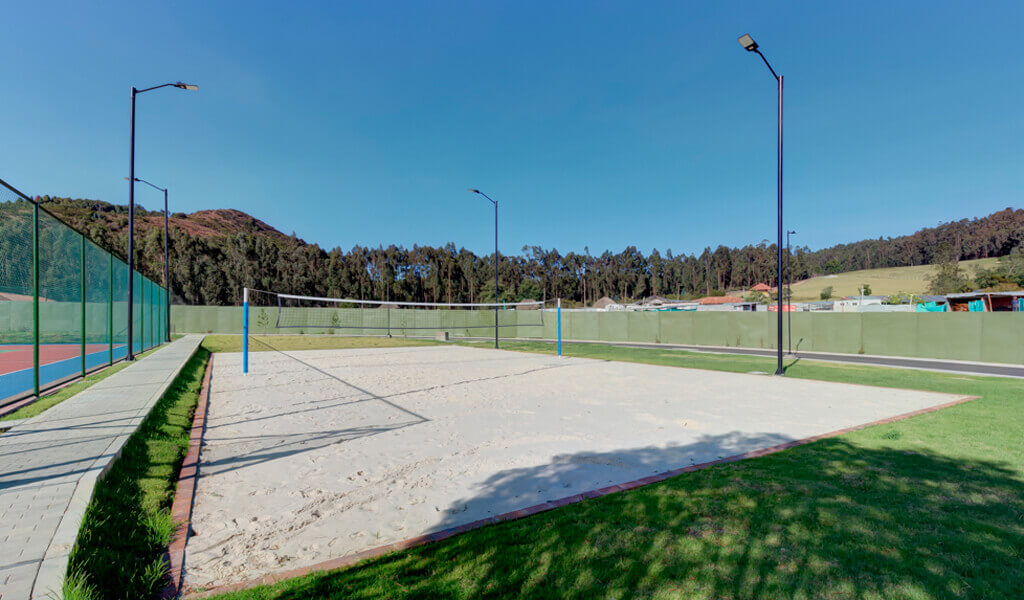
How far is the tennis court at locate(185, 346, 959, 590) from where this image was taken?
350cm

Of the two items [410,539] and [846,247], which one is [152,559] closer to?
[410,539]

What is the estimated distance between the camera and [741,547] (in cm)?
295

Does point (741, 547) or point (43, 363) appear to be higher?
point (43, 363)

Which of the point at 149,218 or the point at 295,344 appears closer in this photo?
the point at 295,344

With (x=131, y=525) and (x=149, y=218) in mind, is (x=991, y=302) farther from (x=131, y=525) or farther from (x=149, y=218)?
(x=149, y=218)

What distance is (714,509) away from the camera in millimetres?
3527

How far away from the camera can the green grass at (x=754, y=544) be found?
100 inches

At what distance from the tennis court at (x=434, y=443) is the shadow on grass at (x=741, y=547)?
43 cm

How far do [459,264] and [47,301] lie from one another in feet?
260

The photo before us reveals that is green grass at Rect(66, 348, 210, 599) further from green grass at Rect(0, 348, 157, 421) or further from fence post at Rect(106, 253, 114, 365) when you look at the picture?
fence post at Rect(106, 253, 114, 365)

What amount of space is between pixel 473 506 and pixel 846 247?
184411mm

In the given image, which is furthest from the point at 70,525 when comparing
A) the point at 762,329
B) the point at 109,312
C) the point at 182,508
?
the point at 762,329

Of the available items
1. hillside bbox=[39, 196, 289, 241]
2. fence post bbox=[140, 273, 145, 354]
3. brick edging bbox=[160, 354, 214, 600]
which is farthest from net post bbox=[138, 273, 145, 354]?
hillside bbox=[39, 196, 289, 241]

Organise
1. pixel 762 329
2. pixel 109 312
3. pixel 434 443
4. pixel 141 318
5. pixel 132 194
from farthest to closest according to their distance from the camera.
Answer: pixel 762 329 < pixel 141 318 < pixel 132 194 < pixel 109 312 < pixel 434 443
